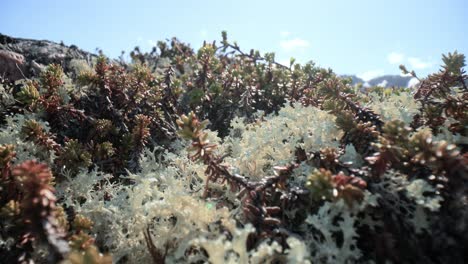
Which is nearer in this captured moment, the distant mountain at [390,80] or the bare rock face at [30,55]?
the bare rock face at [30,55]

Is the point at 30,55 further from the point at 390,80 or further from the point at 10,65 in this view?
the point at 390,80

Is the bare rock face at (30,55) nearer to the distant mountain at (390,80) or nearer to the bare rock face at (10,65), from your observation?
the bare rock face at (10,65)

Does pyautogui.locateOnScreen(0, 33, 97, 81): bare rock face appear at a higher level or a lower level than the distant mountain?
lower

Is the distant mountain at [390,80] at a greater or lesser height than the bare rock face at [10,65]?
greater

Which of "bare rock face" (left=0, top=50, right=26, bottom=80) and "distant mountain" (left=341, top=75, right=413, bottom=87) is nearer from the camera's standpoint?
"bare rock face" (left=0, top=50, right=26, bottom=80)

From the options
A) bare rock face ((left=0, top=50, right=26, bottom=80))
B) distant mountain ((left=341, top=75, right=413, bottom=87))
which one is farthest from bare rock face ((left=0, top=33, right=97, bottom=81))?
distant mountain ((left=341, top=75, right=413, bottom=87))

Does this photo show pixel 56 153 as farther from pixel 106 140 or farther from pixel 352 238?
pixel 352 238

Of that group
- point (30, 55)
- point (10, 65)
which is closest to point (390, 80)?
point (30, 55)

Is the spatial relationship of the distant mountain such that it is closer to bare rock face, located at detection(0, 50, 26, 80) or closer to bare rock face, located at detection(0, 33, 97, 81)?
bare rock face, located at detection(0, 33, 97, 81)

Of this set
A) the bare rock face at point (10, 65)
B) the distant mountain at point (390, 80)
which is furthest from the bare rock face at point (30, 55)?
the distant mountain at point (390, 80)
